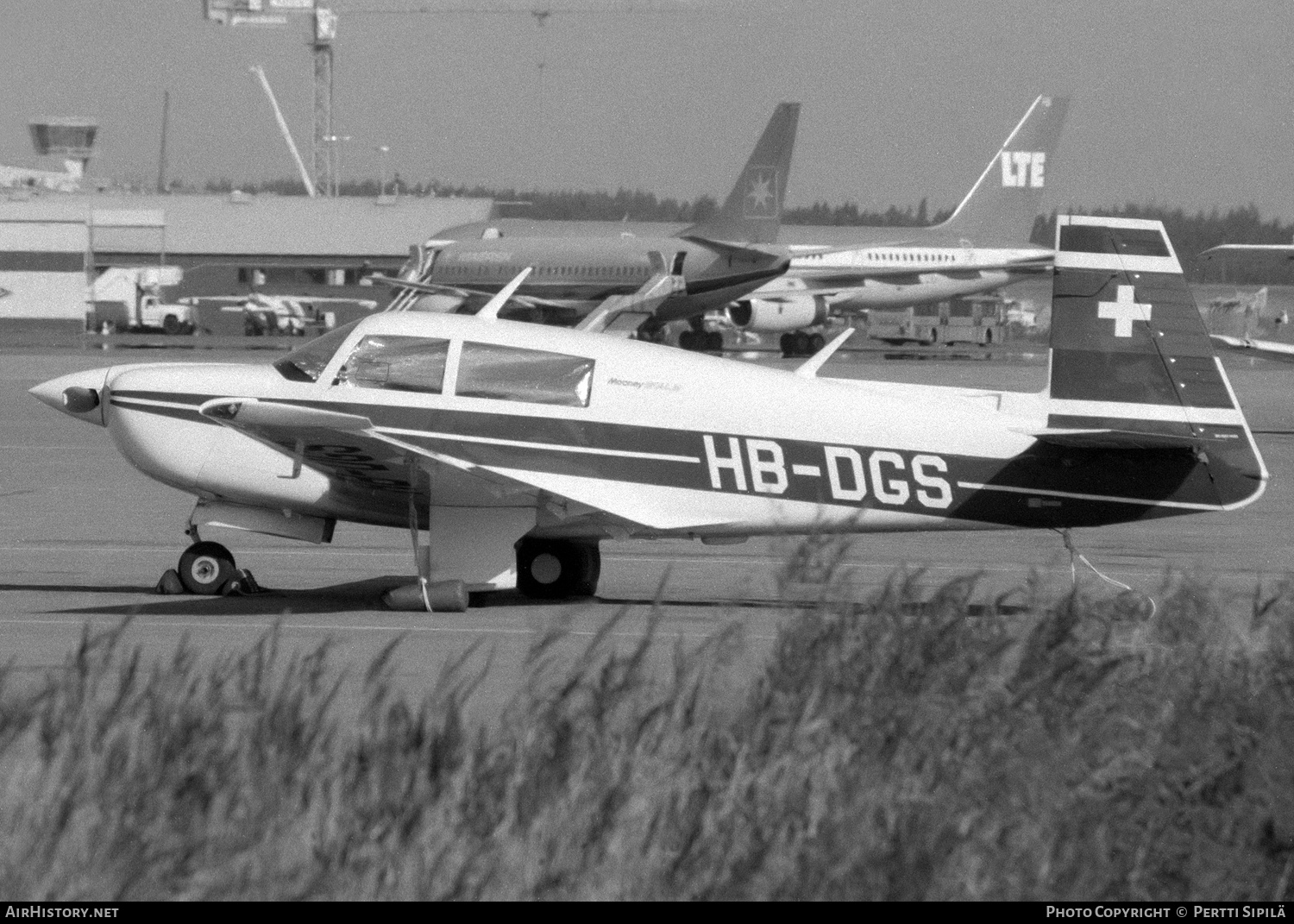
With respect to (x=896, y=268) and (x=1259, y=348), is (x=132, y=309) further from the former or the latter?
(x=1259, y=348)

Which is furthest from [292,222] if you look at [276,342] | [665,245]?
[665,245]

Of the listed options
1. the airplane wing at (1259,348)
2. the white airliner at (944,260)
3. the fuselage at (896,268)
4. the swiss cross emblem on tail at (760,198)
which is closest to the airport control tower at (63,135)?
the fuselage at (896,268)

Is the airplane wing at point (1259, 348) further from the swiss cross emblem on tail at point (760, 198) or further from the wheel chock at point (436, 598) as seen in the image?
the swiss cross emblem on tail at point (760, 198)

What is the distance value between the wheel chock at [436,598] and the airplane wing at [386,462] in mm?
675

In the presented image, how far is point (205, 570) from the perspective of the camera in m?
11.7

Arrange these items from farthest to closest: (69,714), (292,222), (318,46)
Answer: (318,46), (292,222), (69,714)

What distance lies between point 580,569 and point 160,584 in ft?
9.70

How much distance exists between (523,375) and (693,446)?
120cm

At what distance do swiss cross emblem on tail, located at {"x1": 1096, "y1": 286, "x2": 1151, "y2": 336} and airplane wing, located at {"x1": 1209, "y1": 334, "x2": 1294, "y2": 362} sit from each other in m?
18.8

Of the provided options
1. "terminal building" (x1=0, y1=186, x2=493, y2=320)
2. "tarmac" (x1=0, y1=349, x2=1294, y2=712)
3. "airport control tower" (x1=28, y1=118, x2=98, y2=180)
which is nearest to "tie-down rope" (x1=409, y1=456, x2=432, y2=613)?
"tarmac" (x1=0, y1=349, x2=1294, y2=712)

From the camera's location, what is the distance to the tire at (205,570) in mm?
11656

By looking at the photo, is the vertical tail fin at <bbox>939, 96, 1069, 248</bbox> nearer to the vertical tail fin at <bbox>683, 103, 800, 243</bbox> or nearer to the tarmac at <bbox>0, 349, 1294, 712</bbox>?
the vertical tail fin at <bbox>683, 103, 800, 243</bbox>

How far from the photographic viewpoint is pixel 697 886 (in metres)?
4.64

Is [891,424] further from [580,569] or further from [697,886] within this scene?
[697,886]
